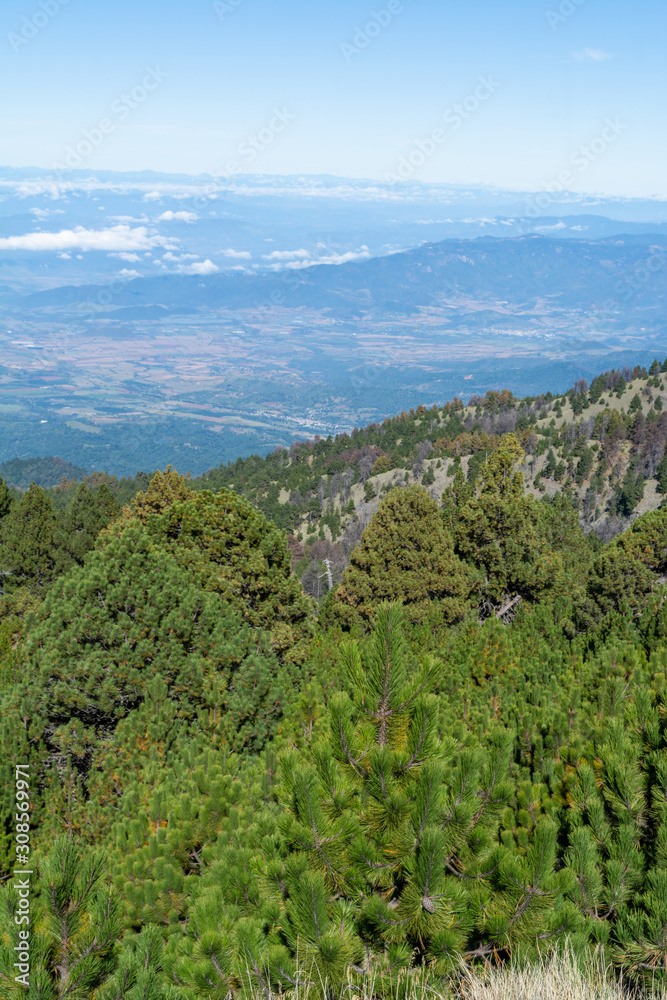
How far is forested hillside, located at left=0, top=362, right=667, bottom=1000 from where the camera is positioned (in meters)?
4.91

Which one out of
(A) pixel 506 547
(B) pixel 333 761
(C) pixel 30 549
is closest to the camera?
(B) pixel 333 761

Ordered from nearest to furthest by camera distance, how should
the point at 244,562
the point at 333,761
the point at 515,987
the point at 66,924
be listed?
1. the point at 66,924
2. the point at 515,987
3. the point at 333,761
4. the point at 244,562

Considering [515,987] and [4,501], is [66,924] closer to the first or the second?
[515,987]

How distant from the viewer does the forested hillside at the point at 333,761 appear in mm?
4914

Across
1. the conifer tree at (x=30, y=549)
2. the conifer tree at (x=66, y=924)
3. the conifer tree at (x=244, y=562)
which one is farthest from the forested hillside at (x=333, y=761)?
the conifer tree at (x=30, y=549)

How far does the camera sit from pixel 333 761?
211 inches

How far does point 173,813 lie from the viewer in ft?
29.2

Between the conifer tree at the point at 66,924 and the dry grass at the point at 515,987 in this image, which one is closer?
the conifer tree at the point at 66,924

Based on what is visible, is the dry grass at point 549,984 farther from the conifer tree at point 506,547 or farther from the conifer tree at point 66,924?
the conifer tree at point 506,547

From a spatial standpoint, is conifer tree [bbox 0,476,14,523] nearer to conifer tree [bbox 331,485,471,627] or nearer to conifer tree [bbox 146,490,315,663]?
conifer tree [bbox 146,490,315,663]

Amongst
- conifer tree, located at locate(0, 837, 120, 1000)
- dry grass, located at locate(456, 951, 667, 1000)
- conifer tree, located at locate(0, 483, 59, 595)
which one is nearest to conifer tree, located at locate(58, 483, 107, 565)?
conifer tree, located at locate(0, 483, 59, 595)

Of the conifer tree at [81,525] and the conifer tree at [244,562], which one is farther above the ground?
the conifer tree at [244,562]

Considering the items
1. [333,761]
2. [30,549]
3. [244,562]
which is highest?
[333,761]

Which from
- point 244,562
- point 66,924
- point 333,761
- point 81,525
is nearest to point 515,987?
point 333,761
